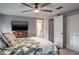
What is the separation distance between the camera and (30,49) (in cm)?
185

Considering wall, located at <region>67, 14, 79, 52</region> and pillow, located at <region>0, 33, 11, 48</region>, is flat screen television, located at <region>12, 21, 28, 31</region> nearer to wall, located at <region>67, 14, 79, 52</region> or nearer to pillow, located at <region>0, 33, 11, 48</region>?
pillow, located at <region>0, 33, 11, 48</region>

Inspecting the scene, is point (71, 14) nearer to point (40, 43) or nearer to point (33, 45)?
point (40, 43)

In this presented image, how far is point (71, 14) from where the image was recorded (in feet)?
6.27

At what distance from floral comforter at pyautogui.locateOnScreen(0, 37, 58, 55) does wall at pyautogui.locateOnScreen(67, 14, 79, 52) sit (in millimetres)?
324

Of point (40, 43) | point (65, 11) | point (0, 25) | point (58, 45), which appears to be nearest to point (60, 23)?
point (65, 11)

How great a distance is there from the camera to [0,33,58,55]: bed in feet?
5.99

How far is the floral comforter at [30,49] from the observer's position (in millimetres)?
1835

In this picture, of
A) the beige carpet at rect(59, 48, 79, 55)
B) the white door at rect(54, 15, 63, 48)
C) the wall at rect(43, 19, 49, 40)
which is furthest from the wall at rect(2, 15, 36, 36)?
the beige carpet at rect(59, 48, 79, 55)

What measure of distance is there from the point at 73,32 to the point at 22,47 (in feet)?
3.18

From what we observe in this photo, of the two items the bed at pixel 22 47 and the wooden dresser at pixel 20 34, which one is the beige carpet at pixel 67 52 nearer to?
the bed at pixel 22 47

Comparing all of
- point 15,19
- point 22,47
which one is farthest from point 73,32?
point 15,19

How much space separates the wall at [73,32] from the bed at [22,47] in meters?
0.32

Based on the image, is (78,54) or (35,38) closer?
(78,54)

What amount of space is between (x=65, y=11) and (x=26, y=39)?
874 mm
